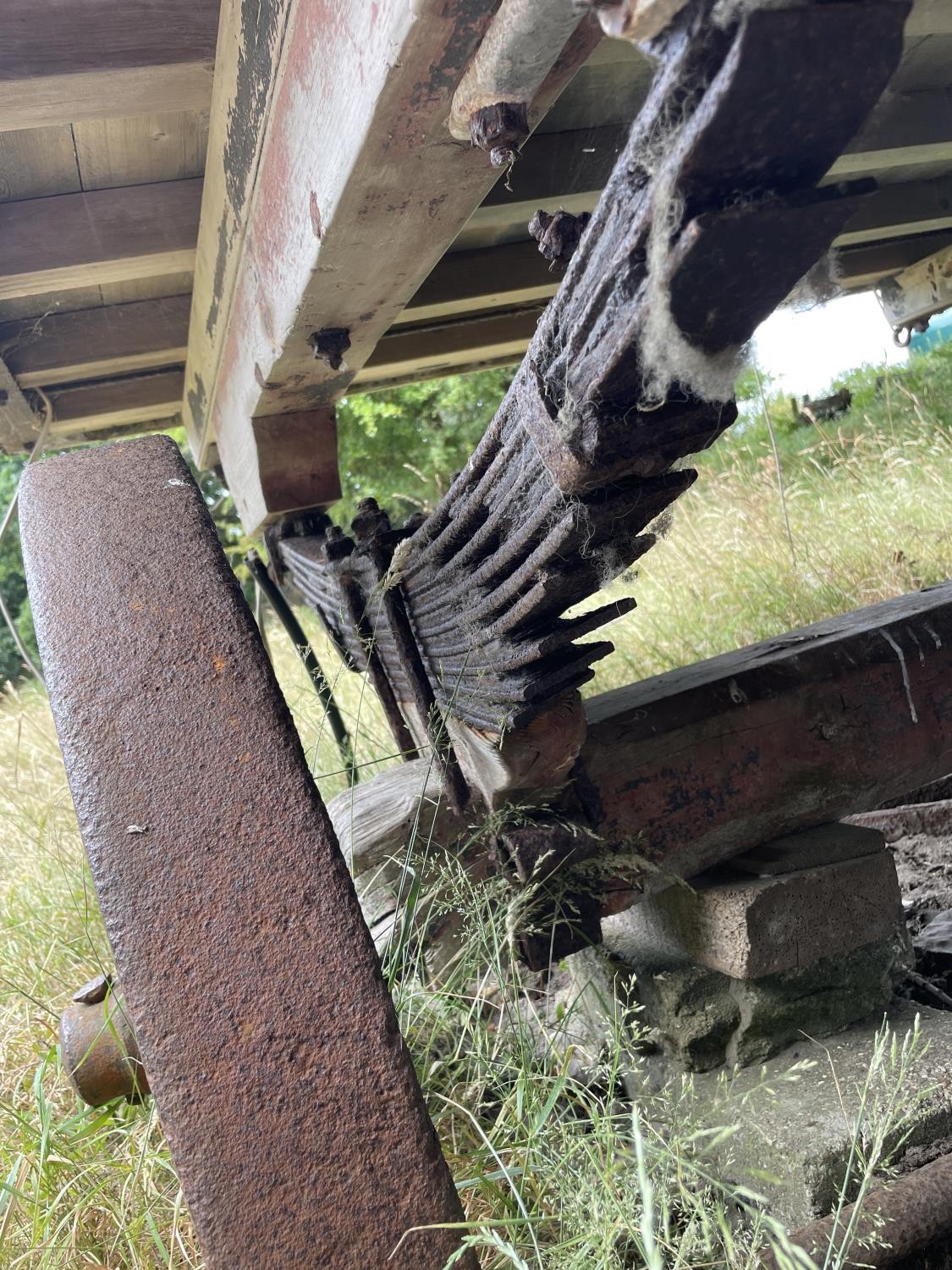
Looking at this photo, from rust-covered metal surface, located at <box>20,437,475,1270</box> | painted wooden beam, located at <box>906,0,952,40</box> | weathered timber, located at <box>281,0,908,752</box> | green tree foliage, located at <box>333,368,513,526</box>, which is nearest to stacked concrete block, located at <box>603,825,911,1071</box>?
weathered timber, located at <box>281,0,908,752</box>

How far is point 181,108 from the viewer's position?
169 centimetres

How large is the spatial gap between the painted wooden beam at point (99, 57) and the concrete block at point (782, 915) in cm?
162

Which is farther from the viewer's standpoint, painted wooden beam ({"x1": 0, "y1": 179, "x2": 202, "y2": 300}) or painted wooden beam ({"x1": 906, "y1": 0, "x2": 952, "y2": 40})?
painted wooden beam ({"x1": 0, "y1": 179, "x2": 202, "y2": 300})

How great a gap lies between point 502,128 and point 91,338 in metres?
1.99

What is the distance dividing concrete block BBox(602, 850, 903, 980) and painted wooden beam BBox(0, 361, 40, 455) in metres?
2.26

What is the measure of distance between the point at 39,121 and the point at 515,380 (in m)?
0.94

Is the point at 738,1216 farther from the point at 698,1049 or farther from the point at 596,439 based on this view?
the point at 596,439

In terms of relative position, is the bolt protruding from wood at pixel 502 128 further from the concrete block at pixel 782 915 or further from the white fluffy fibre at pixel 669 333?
the concrete block at pixel 782 915

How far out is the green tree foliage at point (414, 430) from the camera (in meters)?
11.3

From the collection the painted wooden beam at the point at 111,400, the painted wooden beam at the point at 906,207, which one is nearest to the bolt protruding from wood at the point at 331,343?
the painted wooden beam at the point at 111,400

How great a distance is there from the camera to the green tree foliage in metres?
11.3

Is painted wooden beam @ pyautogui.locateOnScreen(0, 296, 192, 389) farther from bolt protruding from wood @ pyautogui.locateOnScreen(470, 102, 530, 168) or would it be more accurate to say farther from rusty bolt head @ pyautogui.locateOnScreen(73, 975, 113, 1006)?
bolt protruding from wood @ pyautogui.locateOnScreen(470, 102, 530, 168)

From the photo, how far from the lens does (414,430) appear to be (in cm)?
1192

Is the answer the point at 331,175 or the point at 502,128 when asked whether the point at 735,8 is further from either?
the point at 331,175
